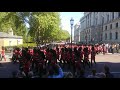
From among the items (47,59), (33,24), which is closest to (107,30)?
(33,24)

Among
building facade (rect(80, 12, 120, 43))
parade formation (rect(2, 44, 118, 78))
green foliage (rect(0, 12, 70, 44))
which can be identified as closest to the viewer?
parade formation (rect(2, 44, 118, 78))

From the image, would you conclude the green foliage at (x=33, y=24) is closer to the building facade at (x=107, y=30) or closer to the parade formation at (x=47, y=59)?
the parade formation at (x=47, y=59)

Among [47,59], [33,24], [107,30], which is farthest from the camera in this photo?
[107,30]

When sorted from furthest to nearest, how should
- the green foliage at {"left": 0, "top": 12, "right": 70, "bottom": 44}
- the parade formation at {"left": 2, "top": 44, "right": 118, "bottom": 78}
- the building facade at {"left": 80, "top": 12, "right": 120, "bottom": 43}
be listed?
the building facade at {"left": 80, "top": 12, "right": 120, "bottom": 43}, the green foliage at {"left": 0, "top": 12, "right": 70, "bottom": 44}, the parade formation at {"left": 2, "top": 44, "right": 118, "bottom": 78}

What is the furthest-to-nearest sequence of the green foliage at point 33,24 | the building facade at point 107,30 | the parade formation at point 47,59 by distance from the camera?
the building facade at point 107,30
the green foliage at point 33,24
the parade formation at point 47,59

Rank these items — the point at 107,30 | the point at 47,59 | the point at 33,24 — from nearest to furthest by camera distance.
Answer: the point at 47,59
the point at 33,24
the point at 107,30

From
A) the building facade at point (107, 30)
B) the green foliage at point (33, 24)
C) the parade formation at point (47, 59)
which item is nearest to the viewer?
the parade formation at point (47, 59)

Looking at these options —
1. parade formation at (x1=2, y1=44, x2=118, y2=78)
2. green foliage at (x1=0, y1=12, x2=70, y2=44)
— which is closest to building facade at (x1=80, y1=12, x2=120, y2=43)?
green foliage at (x1=0, y1=12, x2=70, y2=44)

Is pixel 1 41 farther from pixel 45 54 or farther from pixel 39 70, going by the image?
pixel 39 70

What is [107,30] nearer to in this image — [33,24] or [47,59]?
[33,24]

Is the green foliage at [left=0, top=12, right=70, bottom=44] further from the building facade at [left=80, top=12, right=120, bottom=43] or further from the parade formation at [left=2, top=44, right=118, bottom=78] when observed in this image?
the building facade at [left=80, top=12, right=120, bottom=43]

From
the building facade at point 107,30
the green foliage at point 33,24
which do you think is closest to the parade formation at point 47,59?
the green foliage at point 33,24
